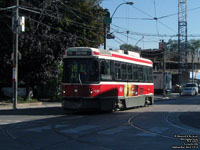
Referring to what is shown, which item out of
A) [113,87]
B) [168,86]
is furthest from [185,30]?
[113,87]

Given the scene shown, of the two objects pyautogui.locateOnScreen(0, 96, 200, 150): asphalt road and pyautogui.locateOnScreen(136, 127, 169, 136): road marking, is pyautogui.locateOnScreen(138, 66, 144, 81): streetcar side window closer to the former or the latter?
pyautogui.locateOnScreen(0, 96, 200, 150): asphalt road

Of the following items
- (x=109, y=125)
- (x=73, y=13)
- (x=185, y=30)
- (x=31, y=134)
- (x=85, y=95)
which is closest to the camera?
(x=31, y=134)

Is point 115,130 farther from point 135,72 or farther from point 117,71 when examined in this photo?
point 135,72

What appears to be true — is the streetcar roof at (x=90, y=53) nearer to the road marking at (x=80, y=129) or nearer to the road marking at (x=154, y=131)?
the road marking at (x=80, y=129)

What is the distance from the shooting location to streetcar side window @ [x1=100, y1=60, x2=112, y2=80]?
17953 mm

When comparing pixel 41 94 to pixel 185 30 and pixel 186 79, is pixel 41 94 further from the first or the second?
pixel 186 79

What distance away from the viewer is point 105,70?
18219 mm

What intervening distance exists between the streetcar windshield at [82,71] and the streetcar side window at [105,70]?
1.24ft

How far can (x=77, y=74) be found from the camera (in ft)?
58.4

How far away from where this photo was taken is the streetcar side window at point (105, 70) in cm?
1795

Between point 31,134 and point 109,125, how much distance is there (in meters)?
3.75

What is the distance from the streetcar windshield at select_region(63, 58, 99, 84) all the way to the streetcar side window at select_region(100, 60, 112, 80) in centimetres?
38

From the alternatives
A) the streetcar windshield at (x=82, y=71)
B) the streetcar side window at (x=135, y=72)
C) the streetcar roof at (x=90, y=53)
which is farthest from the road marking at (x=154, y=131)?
the streetcar side window at (x=135, y=72)

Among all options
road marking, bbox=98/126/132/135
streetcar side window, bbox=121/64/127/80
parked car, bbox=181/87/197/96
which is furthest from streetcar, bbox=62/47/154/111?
parked car, bbox=181/87/197/96
